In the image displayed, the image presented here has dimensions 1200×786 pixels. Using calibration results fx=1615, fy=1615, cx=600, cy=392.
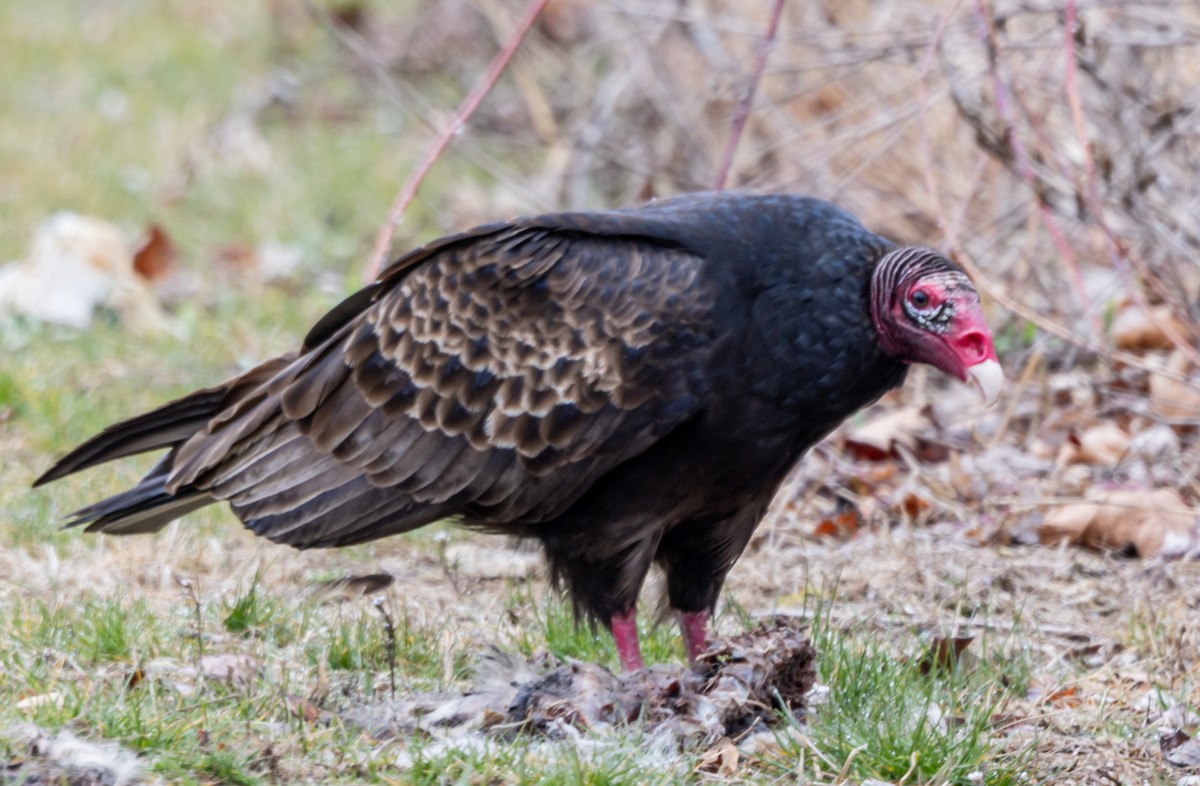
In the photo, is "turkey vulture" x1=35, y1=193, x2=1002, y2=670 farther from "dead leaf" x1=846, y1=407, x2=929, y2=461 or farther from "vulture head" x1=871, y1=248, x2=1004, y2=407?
"dead leaf" x1=846, y1=407, x2=929, y2=461

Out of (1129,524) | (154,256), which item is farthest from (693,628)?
(154,256)

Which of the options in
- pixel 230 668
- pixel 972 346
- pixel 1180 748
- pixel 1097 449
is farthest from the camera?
pixel 1097 449

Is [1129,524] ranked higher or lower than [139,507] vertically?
lower

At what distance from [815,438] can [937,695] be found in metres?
0.62

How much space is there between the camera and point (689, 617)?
154 inches

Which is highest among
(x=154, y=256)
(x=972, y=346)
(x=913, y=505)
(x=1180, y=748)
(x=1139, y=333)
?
(x=154, y=256)

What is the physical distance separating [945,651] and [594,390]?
104cm

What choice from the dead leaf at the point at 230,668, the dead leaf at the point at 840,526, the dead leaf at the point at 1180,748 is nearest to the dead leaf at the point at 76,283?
the dead leaf at the point at 840,526

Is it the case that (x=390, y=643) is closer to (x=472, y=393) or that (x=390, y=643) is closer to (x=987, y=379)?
(x=472, y=393)

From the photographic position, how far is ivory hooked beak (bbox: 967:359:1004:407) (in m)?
3.47

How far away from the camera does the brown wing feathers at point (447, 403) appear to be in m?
3.58

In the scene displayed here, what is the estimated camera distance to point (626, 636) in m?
3.73

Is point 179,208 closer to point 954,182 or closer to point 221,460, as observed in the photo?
point 954,182

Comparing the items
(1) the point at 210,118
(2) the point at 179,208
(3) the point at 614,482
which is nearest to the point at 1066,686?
(3) the point at 614,482
